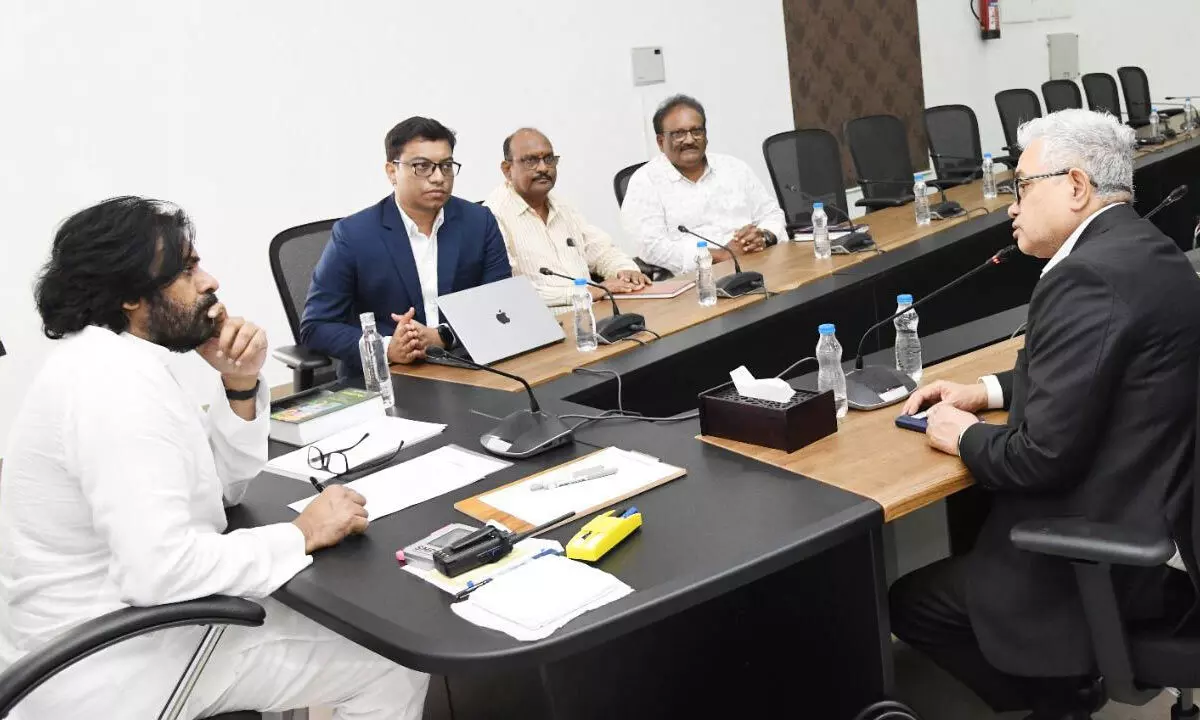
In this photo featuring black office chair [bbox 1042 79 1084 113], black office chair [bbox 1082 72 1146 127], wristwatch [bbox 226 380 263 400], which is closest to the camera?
wristwatch [bbox 226 380 263 400]

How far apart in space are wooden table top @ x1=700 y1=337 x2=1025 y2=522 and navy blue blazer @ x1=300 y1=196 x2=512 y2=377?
4.78 ft

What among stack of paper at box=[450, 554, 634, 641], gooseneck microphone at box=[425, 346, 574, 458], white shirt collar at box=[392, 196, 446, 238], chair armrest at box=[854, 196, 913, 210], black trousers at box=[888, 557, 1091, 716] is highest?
white shirt collar at box=[392, 196, 446, 238]

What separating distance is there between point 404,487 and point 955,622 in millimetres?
941

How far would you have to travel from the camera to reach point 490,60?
5301 millimetres

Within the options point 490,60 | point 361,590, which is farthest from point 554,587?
point 490,60

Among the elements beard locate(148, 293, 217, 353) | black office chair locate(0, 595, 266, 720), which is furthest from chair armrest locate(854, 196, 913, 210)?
black office chair locate(0, 595, 266, 720)

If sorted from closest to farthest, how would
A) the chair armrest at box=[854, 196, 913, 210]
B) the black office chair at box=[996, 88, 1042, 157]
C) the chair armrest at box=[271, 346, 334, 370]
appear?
the chair armrest at box=[271, 346, 334, 370] < the chair armrest at box=[854, 196, 913, 210] < the black office chair at box=[996, 88, 1042, 157]

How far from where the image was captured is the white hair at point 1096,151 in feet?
5.68

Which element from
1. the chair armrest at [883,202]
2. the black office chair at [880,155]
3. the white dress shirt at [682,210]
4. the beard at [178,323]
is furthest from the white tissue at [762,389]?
the black office chair at [880,155]

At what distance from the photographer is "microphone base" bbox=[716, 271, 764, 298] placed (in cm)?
320

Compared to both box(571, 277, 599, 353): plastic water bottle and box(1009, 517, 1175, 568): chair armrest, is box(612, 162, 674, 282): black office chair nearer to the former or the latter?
box(571, 277, 599, 353): plastic water bottle

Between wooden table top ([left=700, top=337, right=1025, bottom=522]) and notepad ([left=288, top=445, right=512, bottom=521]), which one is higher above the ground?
notepad ([left=288, top=445, right=512, bottom=521])

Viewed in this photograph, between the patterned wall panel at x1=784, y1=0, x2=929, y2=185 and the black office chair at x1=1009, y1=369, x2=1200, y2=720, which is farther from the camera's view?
the patterned wall panel at x1=784, y1=0, x2=929, y2=185

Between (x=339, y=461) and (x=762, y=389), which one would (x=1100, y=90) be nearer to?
(x=762, y=389)
